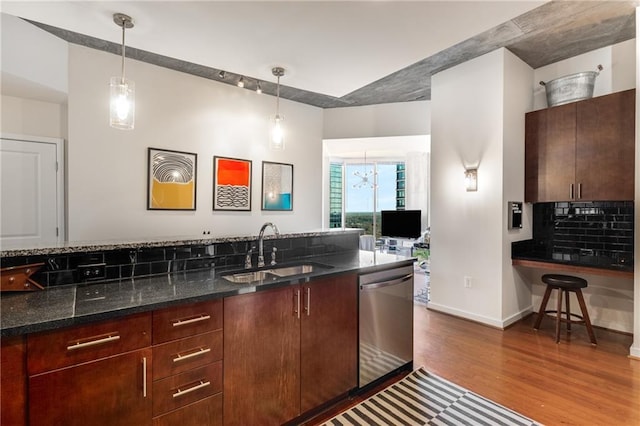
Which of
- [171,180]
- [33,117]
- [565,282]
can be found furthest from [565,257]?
[33,117]

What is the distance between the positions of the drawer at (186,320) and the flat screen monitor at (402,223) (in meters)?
5.04

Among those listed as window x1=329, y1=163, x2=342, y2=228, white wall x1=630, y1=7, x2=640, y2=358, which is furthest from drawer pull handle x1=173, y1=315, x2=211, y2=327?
window x1=329, y1=163, x2=342, y2=228

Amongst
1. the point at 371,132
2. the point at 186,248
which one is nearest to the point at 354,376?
the point at 186,248

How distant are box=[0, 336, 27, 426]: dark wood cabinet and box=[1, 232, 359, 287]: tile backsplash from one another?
599 millimetres

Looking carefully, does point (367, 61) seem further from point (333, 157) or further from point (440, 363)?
point (333, 157)

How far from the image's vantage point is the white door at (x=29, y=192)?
3277mm

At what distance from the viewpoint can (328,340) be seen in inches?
80.0

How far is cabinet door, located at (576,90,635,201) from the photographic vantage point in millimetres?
2982

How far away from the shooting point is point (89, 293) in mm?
1525

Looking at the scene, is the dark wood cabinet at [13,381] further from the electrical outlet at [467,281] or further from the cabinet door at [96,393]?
the electrical outlet at [467,281]

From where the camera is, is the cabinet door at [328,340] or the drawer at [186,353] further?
the cabinet door at [328,340]

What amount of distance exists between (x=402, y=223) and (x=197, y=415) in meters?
5.27

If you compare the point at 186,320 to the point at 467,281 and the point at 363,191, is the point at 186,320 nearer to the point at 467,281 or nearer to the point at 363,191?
the point at 467,281

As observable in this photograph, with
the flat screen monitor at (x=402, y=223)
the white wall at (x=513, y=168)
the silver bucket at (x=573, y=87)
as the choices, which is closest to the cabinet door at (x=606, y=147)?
the silver bucket at (x=573, y=87)
